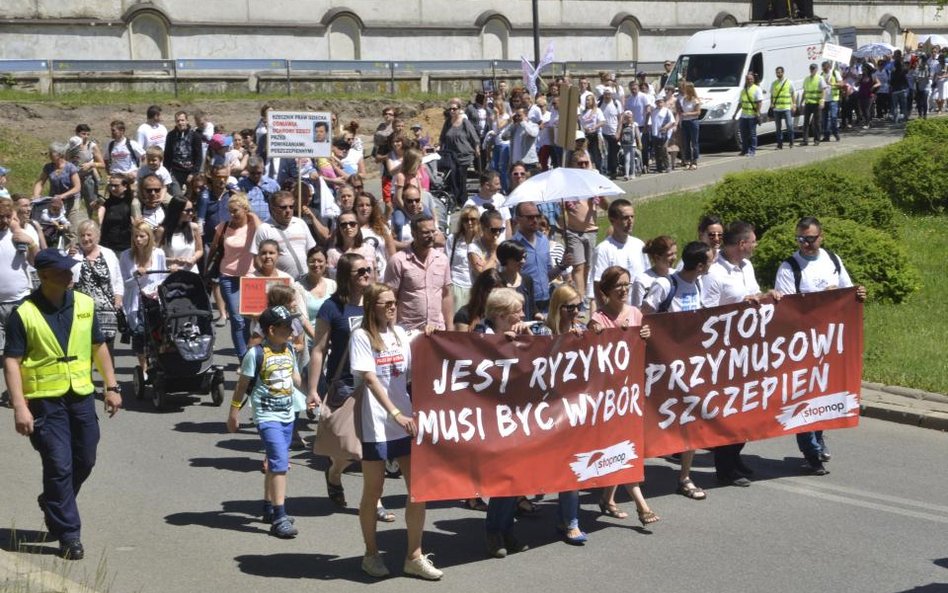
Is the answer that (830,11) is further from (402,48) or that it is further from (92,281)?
(92,281)

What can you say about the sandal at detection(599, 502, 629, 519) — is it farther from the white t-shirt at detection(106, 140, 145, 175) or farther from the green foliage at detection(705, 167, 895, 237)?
the white t-shirt at detection(106, 140, 145, 175)

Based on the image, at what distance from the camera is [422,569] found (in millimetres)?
8383

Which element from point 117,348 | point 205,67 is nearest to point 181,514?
point 117,348

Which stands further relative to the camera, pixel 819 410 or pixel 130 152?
pixel 130 152

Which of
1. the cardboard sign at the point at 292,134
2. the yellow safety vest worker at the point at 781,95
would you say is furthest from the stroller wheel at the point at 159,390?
the yellow safety vest worker at the point at 781,95

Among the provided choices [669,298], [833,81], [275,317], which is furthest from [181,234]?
[833,81]

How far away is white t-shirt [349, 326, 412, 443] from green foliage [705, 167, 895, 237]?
10.5 m

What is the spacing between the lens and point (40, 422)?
341 inches

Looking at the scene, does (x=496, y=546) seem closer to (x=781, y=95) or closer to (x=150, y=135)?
(x=150, y=135)

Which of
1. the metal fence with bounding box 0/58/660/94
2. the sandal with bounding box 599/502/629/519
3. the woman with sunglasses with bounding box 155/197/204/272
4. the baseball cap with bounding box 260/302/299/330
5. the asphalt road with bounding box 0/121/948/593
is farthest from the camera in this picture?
the metal fence with bounding box 0/58/660/94

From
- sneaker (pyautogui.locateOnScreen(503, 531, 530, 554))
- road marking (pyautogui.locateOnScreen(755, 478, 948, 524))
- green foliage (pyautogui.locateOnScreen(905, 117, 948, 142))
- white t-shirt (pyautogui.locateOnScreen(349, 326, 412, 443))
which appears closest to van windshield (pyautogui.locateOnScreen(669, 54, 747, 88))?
green foliage (pyautogui.locateOnScreen(905, 117, 948, 142))

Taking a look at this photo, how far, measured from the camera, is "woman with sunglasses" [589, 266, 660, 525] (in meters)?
9.49

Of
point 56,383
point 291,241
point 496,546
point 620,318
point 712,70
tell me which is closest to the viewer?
point 56,383

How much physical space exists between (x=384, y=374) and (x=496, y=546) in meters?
1.38
